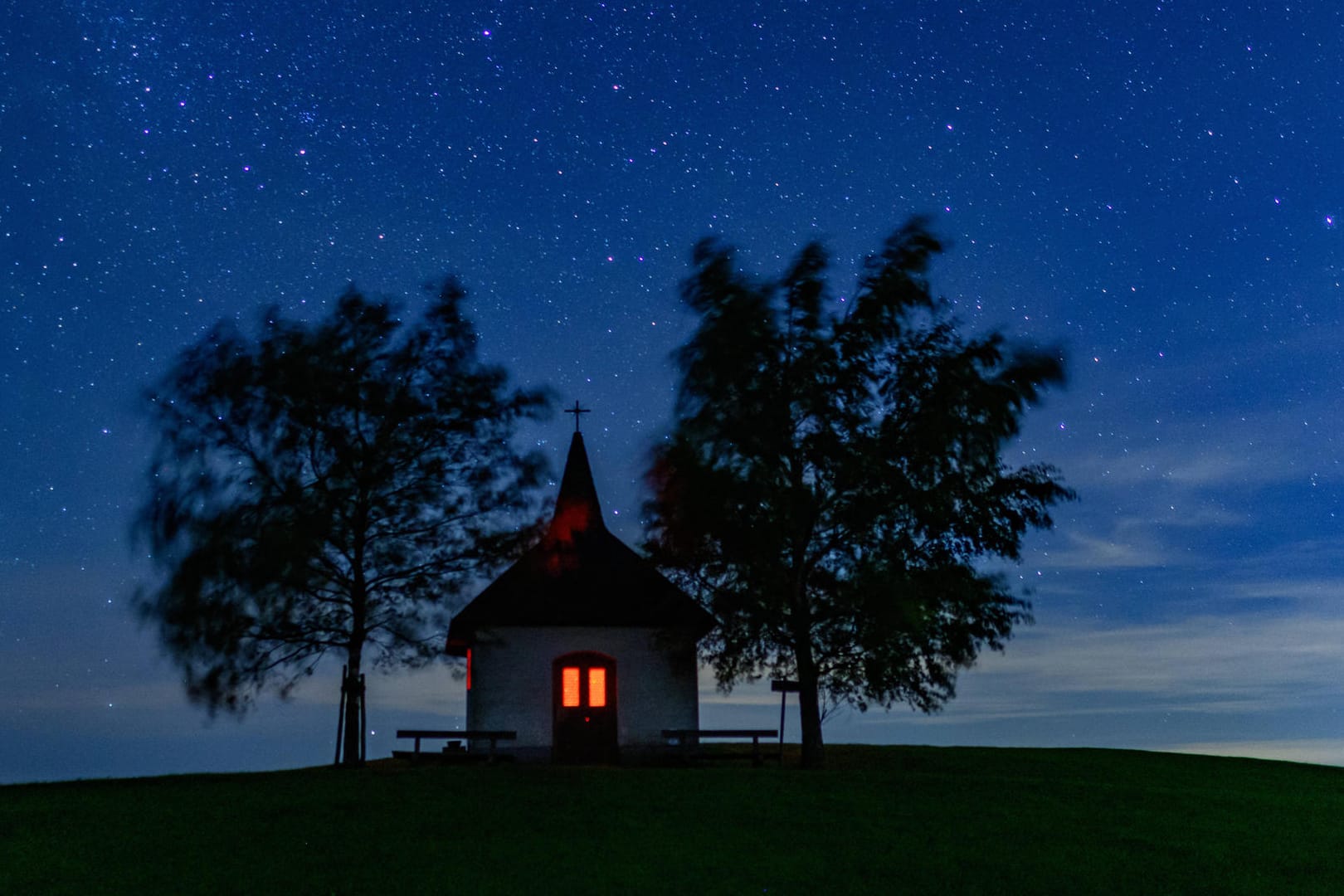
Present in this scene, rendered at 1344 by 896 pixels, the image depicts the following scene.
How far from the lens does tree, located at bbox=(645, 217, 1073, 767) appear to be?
28.5 meters

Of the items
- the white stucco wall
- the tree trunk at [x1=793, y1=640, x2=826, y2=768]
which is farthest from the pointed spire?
the tree trunk at [x1=793, y1=640, x2=826, y2=768]

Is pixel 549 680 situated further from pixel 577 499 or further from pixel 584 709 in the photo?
pixel 577 499

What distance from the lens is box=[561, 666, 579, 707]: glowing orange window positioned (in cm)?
3133

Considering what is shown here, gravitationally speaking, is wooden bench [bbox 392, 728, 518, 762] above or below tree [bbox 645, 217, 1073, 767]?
below

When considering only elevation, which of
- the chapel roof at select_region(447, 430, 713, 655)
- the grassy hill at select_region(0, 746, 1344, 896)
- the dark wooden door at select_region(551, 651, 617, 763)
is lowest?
the grassy hill at select_region(0, 746, 1344, 896)

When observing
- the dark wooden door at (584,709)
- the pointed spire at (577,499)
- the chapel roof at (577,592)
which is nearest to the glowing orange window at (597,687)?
the dark wooden door at (584,709)

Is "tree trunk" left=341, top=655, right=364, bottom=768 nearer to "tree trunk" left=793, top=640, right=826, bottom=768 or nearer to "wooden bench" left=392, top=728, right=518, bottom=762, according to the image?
"wooden bench" left=392, top=728, right=518, bottom=762

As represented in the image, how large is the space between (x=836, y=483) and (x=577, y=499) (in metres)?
9.37

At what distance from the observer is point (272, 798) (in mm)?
21625

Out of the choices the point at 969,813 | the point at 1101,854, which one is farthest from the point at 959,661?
the point at 1101,854

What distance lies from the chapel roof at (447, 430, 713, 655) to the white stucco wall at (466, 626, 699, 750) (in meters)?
0.38

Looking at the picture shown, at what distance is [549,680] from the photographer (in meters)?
31.2

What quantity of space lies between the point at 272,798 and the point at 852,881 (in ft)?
37.8

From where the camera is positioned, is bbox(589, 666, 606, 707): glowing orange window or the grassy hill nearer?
the grassy hill
